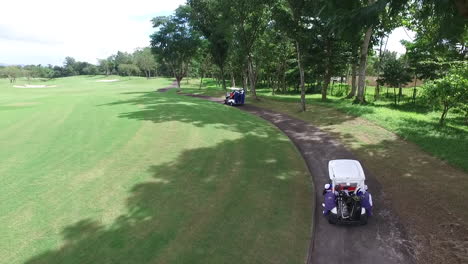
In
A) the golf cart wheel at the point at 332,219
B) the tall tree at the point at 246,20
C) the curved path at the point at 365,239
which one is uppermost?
the tall tree at the point at 246,20

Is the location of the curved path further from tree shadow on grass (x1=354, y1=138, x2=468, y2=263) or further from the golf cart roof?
the golf cart roof

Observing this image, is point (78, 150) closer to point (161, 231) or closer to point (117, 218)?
point (117, 218)

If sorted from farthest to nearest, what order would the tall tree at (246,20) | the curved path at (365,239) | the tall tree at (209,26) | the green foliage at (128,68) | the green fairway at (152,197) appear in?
the green foliage at (128,68), the tall tree at (209,26), the tall tree at (246,20), the green fairway at (152,197), the curved path at (365,239)

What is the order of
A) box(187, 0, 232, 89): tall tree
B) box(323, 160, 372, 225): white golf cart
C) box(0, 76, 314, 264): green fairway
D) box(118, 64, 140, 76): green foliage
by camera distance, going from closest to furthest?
box(0, 76, 314, 264): green fairway, box(323, 160, 372, 225): white golf cart, box(187, 0, 232, 89): tall tree, box(118, 64, 140, 76): green foliage

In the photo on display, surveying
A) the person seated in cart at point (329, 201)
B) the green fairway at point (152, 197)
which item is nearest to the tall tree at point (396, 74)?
the green fairway at point (152, 197)

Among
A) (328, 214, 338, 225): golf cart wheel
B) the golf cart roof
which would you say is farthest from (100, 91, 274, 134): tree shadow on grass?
(328, 214, 338, 225): golf cart wheel

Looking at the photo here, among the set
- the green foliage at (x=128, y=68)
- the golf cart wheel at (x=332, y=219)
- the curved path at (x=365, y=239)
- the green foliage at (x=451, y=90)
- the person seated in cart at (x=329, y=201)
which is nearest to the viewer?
the curved path at (x=365, y=239)

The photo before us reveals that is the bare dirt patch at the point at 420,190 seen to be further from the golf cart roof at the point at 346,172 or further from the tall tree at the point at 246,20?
the tall tree at the point at 246,20

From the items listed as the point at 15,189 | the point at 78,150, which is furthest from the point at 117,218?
the point at 78,150
